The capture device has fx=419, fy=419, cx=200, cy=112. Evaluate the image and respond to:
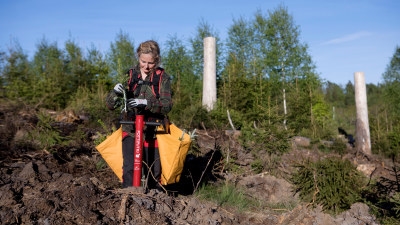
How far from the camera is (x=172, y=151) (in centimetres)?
408

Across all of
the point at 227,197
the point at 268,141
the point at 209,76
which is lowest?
the point at 227,197

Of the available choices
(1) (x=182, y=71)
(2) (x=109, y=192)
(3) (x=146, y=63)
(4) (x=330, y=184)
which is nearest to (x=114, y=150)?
(2) (x=109, y=192)

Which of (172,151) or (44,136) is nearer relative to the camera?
(172,151)

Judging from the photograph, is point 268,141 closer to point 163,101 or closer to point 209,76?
point 163,101

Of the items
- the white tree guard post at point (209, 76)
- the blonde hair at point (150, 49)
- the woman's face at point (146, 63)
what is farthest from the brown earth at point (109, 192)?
the white tree guard post at point (209, 76)

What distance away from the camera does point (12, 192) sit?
12.0ft

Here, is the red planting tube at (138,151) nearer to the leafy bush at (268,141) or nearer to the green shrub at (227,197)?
the green shrub at (227,197)

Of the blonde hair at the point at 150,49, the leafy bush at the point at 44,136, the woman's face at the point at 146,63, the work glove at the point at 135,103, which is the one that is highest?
the blonde hair at the point at 150,49

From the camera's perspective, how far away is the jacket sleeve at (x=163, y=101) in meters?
3.89

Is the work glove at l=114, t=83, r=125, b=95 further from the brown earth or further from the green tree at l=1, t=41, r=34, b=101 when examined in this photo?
the green tree at l=1, t=41, r=34, b=101

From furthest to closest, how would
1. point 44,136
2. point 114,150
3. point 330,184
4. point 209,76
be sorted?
point 209,76 → point 44,136 → point 330,184 → point 114,150

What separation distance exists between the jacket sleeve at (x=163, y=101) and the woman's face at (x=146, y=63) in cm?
15

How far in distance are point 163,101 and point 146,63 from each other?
0.41m

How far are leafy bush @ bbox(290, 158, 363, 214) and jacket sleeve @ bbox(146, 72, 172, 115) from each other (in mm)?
2577
